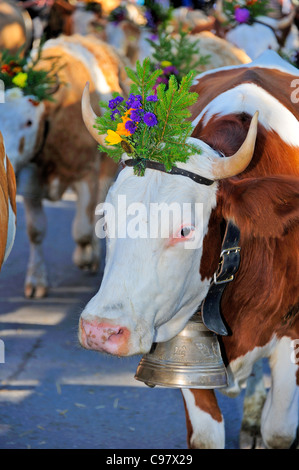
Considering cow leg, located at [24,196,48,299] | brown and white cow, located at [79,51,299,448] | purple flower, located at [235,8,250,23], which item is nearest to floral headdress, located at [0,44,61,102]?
cow leg, located at [24,196,48,299]

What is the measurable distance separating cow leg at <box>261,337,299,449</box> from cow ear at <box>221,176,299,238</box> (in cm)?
61

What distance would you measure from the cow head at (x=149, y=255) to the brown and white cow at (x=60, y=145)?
3.14 m

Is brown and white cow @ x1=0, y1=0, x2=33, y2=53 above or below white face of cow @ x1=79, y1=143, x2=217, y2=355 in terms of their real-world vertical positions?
below

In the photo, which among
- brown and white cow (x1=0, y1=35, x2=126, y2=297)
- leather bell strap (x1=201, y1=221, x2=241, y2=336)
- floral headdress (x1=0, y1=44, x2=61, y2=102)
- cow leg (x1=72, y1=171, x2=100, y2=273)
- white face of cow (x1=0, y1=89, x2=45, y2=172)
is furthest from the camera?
cow leg (x1=72, y1=171, x2=100, y2=273)

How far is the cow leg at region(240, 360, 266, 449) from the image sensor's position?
365cm

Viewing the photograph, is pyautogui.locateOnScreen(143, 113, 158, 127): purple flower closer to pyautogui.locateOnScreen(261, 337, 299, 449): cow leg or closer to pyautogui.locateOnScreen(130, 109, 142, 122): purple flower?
pyautogui.locateOnScreen(130, 109, 142, 122): purple flower

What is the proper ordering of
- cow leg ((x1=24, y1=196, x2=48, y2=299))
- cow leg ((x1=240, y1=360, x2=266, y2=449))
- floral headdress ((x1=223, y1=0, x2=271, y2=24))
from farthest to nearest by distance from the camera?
floral headdress ((x1=223, y1=0, x2=271, y2=24))
cow leg ((x1=24, y1=196, x2=48, y2=299))
cow leg ((x1=240, y1=360, x2=266, y2=449))

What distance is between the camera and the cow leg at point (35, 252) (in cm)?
605

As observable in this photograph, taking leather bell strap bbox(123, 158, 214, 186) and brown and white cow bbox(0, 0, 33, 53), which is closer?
leather bell strap bbox(123, 158, 214, 186)

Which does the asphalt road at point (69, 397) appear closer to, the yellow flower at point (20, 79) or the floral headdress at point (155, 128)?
the floral headdress at point (155, 128)

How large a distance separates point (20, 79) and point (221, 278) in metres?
3.11

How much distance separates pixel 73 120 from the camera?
6.30 meters

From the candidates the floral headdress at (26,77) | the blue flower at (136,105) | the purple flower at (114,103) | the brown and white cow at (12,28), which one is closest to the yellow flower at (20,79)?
the floral headdress at (26,77)

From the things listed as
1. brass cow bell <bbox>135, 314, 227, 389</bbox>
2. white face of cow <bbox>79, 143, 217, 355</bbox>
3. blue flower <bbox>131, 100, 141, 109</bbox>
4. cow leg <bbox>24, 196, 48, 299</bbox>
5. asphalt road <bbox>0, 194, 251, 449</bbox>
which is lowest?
cow leg <bbox>24, 196, 48, 299</bbox>
